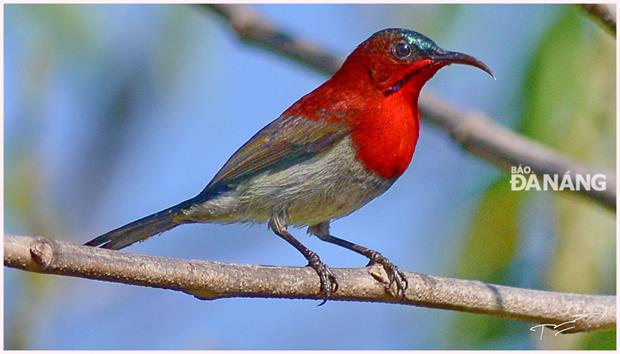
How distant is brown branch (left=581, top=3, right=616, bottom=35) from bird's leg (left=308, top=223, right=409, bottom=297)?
119 cm

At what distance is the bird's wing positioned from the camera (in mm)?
4488

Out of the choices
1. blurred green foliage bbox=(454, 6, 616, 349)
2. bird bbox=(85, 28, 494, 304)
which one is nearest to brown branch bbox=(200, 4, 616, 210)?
blurred green foliage bbox=(454, 6, 616, 349)

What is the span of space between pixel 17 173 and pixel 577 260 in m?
2.25

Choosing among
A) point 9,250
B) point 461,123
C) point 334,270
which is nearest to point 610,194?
point 461,123

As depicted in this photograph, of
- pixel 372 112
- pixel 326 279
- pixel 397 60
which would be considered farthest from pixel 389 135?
pixel 326 279

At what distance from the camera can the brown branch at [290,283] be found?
2889mm

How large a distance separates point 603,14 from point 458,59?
0.87 meters

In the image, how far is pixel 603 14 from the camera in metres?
3.68

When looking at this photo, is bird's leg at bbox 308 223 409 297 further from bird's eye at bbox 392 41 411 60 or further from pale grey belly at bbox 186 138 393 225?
bird's eye at bbox 392 41 411 60

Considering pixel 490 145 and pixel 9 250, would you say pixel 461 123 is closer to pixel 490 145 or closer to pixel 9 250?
pixel 490 145

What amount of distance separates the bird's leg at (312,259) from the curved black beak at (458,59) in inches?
38.9
